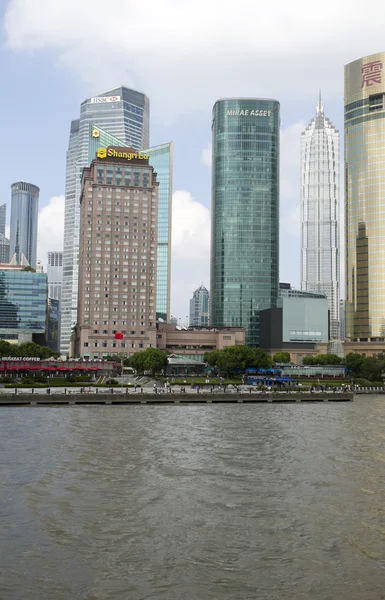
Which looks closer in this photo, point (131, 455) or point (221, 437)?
point (131, 455)

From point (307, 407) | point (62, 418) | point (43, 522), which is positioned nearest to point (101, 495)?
point (43, 522)

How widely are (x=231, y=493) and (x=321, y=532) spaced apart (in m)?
12.0

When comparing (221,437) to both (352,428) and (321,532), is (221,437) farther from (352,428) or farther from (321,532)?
(321,532)

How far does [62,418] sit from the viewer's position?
107 m

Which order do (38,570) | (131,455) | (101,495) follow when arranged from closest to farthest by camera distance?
(38,570) → (101,495) → (131,455)

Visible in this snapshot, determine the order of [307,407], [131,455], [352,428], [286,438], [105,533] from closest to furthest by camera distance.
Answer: [105,533], [131,455], [286,438], [352,428], [307,407]

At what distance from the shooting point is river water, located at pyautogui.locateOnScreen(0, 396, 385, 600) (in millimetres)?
35469

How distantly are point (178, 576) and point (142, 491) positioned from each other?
62.4ft

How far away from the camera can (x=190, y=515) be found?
1896 inches

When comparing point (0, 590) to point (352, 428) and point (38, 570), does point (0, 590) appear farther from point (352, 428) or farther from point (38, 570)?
point (352, 428)

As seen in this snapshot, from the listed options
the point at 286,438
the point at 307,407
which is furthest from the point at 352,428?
the point at 307,407

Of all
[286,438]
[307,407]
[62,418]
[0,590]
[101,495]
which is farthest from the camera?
[307,407]

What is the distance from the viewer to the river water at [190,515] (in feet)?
116

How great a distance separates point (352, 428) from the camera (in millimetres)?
99875
